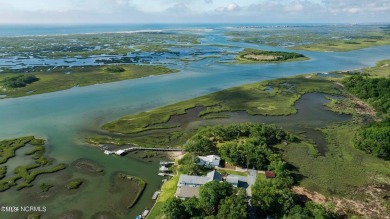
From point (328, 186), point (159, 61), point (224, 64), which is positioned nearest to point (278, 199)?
point (328, 186)

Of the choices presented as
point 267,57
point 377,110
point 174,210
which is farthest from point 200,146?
point 267,57

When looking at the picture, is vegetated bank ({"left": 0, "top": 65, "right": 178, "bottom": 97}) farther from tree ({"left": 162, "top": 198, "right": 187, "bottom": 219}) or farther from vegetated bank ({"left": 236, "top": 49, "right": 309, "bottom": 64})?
tree ({"left": 162, "top": 198, "right": 187, "bottom": 219})

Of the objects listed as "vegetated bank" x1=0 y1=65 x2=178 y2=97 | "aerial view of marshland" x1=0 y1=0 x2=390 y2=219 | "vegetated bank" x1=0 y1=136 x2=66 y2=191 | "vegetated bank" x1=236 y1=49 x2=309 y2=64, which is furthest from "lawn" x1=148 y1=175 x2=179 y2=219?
"vegetated bank" x1=236 y1=49 x2=309 y2=64

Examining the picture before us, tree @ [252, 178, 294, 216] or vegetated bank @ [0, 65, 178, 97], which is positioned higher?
vegetated bank @ [0, 65, 178, 97]

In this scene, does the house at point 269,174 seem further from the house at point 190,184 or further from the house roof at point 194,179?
the house roof at point 194,179

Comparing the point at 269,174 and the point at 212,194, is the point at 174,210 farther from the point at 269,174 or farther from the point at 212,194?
the point at 269,174
